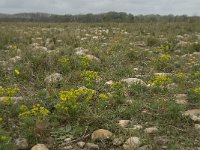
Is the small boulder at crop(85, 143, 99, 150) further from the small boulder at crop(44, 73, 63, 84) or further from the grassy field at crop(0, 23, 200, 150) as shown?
the small boulder at crop(44, 73, 63, 84)

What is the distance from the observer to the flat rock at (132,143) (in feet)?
12.1

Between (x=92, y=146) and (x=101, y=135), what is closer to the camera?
(x=92, y=146)

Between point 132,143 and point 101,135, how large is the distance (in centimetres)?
36

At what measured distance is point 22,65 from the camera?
21.4 ft

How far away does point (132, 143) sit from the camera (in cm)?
378

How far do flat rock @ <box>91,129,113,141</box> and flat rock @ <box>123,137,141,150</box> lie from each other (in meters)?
0.24

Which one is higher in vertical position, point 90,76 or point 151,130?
point 90,76

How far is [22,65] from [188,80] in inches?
109

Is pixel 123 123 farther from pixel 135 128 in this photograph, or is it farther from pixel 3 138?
pixel 3 138

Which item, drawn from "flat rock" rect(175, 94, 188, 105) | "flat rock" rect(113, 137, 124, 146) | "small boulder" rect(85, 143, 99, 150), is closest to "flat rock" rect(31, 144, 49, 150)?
"small boulder" rect(85, 143, 99, 150)

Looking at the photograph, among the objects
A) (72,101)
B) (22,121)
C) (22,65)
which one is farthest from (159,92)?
(22,65)

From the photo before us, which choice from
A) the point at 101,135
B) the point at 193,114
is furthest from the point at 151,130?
the point at 193,114

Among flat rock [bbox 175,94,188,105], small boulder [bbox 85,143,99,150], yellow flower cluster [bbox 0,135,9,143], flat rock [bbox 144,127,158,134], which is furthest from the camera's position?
flat rock [bbox 175,94,188,105]

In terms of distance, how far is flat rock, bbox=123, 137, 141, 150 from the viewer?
3.70 meters
